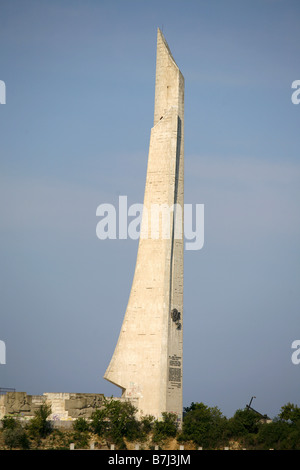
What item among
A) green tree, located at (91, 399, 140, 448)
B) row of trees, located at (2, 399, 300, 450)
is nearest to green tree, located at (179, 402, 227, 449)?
row of trees, located at (2, 399, 300, 450)

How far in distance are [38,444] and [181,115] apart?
1955cm

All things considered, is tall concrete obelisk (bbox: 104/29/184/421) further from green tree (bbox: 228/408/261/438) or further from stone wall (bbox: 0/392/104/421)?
green tree (bbox: 228/408/261/438)

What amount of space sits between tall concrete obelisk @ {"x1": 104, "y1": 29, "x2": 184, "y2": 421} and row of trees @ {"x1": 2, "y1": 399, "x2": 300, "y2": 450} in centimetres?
103

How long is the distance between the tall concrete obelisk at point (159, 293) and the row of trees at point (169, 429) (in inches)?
40.7

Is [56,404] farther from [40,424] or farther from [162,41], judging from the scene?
[162,41]

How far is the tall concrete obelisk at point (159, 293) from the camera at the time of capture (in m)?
52.9

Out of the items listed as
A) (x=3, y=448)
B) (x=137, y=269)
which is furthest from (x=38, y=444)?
(x=137, y=269)

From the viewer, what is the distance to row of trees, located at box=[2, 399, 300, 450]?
49344 millimetres

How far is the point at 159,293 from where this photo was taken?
5378cm

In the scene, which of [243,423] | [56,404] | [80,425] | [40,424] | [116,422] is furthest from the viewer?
[243,423]

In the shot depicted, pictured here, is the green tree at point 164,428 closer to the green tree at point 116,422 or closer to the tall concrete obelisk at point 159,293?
the tall concrete obelisk at point 159,293

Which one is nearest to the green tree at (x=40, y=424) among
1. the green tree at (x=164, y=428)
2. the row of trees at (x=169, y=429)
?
the row of trees at (x=169, y=429)

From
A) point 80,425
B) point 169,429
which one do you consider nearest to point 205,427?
point 169,429

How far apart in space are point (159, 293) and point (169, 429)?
7.01 metres
